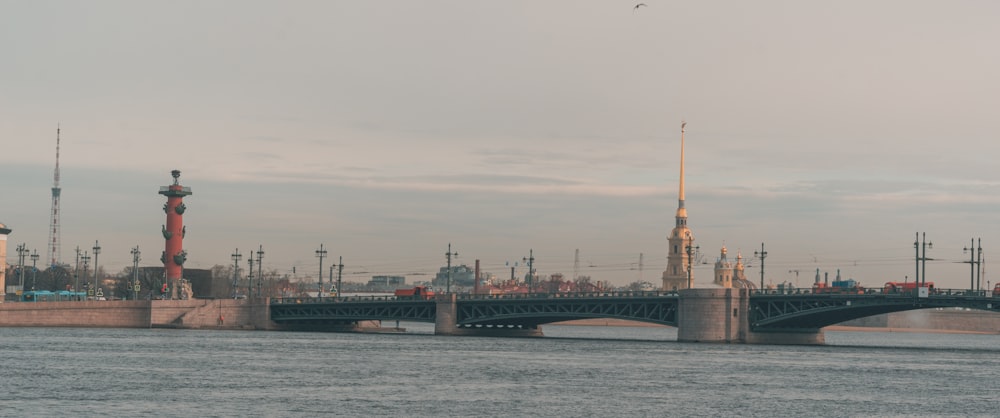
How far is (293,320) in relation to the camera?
158 m

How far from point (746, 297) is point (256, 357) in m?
→ 51.2

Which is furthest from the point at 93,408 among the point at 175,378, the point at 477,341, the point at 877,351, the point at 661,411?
the point at 877,351

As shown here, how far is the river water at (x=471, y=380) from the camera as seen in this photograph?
6322 centimetres

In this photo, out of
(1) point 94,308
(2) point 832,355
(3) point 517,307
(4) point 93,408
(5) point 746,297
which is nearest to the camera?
(4) point 93,408

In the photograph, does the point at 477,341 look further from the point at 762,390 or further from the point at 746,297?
the point at 762,390

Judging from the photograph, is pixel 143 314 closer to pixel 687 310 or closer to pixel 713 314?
pixel 687 310

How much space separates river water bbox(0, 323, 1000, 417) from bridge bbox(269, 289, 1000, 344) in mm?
3925

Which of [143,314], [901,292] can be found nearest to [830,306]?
[901,292]

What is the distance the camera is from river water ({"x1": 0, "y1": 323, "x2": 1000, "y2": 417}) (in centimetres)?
6322

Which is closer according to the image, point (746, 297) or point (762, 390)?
point (762, 390)

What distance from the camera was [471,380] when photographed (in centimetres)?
7944

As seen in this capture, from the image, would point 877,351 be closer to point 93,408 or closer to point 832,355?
point 832,355

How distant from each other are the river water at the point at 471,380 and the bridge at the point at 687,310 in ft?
12.9

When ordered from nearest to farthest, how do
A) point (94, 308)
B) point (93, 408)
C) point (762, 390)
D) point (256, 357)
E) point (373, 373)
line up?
point (93, 408) → point (762, 390) → point (373, 373) → point (256, 357) → point (94, 308)
